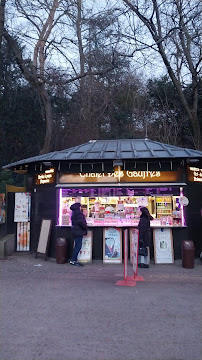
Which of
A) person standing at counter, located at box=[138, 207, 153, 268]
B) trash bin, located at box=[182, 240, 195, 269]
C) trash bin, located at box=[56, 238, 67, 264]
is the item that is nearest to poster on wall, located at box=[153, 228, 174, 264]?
person standing at counter, located at box=[138, 207, 153, 268]

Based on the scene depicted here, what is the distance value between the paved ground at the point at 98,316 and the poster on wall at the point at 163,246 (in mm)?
1109

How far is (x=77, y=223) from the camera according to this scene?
942 centimetres

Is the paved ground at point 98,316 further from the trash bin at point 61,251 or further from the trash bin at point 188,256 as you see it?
the trash bin at point 61,251

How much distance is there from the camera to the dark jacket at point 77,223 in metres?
9.38

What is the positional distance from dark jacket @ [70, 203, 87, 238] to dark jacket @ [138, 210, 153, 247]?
160 cm

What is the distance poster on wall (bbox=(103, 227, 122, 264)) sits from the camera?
9789mm

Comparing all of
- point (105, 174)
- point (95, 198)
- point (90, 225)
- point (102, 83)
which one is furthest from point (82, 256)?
point (102, 83)

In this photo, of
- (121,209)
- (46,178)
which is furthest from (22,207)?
(121,209)

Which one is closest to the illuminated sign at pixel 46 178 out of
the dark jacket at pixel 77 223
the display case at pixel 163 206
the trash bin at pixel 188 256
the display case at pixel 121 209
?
the display case at pixel 121 209

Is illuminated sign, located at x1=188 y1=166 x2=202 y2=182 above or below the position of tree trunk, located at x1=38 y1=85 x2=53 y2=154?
below

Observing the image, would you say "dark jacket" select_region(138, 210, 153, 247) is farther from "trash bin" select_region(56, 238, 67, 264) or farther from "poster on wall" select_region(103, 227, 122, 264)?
"trash bin" select_region(56, 238, 67, 264)

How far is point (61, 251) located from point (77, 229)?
0.90 metres

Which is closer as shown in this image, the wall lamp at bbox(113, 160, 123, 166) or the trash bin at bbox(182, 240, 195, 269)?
the trash bin at bbox(182, 240, 195, 269)

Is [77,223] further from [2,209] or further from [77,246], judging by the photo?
[2,209]
